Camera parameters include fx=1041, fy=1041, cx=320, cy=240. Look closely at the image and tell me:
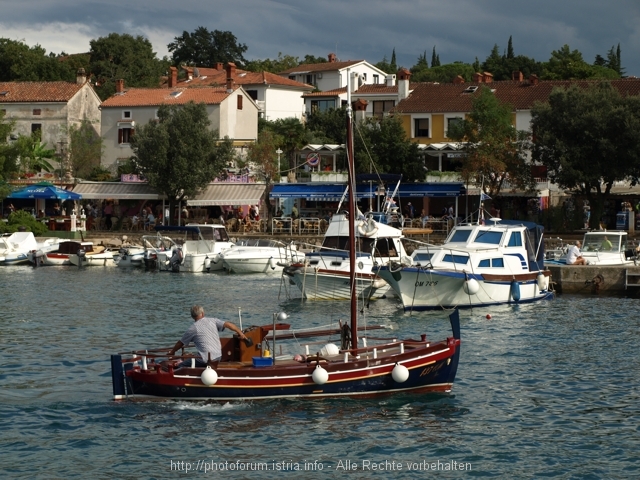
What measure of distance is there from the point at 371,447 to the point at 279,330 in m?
5.04

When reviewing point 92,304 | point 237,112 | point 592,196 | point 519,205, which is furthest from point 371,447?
point 237,112

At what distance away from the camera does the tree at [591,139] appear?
60.2m

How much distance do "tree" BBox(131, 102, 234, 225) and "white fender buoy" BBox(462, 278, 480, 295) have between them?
1440 inches

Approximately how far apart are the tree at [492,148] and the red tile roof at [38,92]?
34676 millimetres

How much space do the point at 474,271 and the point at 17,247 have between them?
111ft

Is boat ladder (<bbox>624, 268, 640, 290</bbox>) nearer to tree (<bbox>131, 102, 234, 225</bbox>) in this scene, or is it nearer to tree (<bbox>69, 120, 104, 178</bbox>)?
Result: tree (<bbox>131, 102, 234, 225</bbox>)

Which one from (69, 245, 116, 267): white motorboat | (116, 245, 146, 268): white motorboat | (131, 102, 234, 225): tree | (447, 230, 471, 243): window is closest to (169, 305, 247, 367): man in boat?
(447, 230, 471, 243): window

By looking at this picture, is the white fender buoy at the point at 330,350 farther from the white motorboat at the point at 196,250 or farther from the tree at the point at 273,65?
the tree at the point at 273,65

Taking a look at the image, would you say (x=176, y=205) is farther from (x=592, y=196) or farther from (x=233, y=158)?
(x=592, y=196)

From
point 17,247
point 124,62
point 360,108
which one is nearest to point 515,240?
point 17,247

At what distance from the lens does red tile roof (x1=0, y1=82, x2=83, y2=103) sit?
86.1 m

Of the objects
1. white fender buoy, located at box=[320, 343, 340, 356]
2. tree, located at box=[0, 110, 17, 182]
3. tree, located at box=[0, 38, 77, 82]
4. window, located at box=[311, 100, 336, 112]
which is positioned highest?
tree, located at box=[0, 38, 77, 82]

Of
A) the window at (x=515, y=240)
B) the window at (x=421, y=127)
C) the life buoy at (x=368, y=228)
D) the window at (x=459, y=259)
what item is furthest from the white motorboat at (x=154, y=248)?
the window at (x=421, y=127)

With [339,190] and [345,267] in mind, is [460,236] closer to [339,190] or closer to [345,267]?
[345,267]
